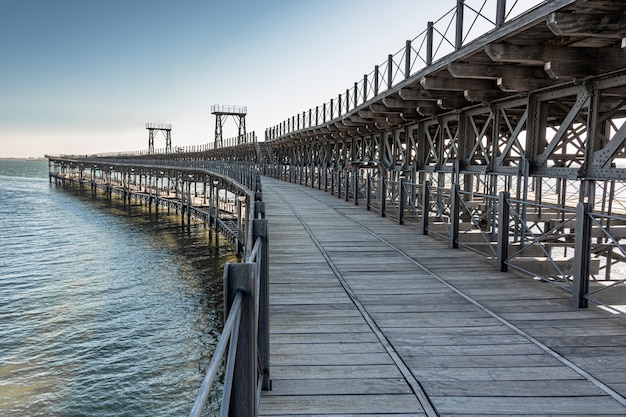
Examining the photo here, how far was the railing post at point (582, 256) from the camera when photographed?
580cm

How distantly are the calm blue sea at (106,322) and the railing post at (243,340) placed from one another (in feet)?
29.5

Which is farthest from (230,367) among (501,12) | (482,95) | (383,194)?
(383,194)

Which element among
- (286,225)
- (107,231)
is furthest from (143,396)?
(107,231)

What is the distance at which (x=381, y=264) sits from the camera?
27.2 feet

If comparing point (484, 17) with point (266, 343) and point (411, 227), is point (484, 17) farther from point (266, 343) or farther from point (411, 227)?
point (266, 343)

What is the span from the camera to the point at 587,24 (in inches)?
275

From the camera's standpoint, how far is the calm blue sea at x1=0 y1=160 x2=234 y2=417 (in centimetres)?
1105

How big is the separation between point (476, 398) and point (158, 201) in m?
45.7

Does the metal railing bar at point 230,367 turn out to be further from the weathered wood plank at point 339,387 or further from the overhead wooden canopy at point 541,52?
the overhead wooden canopy at point 541,52

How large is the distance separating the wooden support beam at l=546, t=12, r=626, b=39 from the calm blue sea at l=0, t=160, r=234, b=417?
9546 millimetres

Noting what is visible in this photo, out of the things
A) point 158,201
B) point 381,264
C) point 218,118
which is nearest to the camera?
point 381,264

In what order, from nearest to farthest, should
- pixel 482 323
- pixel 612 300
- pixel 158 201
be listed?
pixel 482 323, pixel 612 300, pixel 158 201

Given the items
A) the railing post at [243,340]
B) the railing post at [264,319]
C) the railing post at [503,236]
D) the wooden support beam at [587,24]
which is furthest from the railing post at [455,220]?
the railing post at [243,340]

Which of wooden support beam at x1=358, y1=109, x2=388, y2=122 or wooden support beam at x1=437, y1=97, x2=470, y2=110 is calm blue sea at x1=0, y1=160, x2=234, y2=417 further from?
wooden support beam at x1=437, y1=97, x2=470, y2=110
